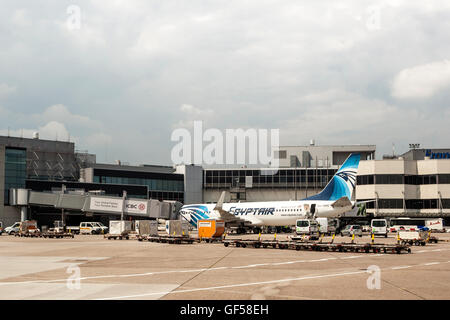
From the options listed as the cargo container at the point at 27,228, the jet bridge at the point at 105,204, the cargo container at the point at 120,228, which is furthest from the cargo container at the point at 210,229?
the jet bridge at the point at 105,204

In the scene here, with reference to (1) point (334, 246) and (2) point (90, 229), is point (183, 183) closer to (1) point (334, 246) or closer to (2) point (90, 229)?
(2) point (90, 229)

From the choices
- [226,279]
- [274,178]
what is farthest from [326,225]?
[274,178]

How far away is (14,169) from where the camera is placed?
278ft

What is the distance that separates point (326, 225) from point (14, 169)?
2165 inches

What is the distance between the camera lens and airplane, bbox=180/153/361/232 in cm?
6562

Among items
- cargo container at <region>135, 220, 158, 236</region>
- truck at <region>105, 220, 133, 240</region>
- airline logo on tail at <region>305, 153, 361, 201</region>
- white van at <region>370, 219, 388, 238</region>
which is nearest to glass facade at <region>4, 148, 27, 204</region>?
truck at <region>105, 220, 133, 240</region>

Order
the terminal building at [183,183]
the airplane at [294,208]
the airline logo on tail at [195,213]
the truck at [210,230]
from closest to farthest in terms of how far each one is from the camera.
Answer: the truck at [210,230] < the airplane at [294,208] < the airline logo on tail at [195,213] < the terminal building at [183,183]

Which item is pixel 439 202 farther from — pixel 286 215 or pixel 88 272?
pixel 88 272

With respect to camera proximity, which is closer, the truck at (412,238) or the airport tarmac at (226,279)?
the airport tarmac at (226,279)

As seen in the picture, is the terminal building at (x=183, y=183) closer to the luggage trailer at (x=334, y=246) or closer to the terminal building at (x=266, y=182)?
the terminal building at (x=266, y=182)

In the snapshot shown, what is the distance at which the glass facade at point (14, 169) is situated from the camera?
83.7 metres

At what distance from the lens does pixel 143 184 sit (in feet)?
364
